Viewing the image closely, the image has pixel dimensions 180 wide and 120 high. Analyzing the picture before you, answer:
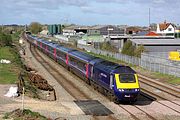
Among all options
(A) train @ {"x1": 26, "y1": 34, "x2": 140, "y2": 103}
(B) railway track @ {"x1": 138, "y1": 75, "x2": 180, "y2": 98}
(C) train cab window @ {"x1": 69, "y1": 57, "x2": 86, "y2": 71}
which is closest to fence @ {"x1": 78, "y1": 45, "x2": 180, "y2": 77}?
(B) railway track @ {"x1": 138, "y1": 75, "x2": 180, "y2": 98}

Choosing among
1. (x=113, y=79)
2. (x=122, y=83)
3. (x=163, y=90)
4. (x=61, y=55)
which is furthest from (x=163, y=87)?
(x=61, y=55)

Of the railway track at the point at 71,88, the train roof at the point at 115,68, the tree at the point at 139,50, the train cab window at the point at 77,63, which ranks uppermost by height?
the train roof at the point at 115,68

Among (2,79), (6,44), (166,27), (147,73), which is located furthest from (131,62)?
(166,27)

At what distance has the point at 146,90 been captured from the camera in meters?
36.3

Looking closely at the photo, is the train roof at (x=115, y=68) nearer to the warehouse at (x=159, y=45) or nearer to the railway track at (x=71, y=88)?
the railway track at (x=71, y=88)

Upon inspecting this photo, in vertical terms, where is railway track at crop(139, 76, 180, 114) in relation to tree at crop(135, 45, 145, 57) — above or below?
below

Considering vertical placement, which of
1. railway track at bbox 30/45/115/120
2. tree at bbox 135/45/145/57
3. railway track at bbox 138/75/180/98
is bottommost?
railway track at bbox 138/75/180/98

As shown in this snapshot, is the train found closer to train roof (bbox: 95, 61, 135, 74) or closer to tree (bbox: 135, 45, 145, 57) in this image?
train roof (bbox: 95, 61, 135, 74)

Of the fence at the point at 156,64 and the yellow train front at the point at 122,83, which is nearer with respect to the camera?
the yellow train front at the point at 122,83

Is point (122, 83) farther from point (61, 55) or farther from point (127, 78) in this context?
point (61, 55)

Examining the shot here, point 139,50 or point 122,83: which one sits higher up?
point 122,83

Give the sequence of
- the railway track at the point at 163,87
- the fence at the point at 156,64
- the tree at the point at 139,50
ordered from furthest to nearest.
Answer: the tree at the point at 139,50 → the fence at the point at 156,64 → the railway track at the point at 163,87

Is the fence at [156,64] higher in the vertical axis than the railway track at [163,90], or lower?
higher

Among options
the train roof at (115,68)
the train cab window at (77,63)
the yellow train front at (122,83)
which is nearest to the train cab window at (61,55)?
the train cab window at (77,63)
